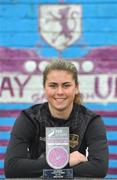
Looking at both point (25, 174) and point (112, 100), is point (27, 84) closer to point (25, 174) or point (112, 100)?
point (112, 100)

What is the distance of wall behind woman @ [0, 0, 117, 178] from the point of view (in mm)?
5676

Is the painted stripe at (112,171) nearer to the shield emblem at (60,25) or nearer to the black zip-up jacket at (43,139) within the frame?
the shield emblem at (60,25)

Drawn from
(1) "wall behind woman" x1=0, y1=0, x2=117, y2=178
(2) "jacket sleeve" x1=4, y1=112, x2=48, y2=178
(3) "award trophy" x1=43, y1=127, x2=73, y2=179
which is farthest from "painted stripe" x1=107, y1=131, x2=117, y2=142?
(3) "award trophy" x1=43, y1=127, x2=73, y2=179

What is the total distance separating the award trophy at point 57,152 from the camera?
8.20ft

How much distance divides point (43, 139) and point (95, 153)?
0.31 meters

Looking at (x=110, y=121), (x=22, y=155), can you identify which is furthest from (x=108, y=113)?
(x=22, y=155)

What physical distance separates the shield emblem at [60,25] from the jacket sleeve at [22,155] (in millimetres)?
2697

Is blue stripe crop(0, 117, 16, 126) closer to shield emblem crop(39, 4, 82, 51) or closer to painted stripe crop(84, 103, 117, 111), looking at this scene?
painted stripe crop(84, 103, 117, 111)

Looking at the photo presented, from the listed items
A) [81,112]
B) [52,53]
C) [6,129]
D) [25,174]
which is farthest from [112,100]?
[25,174]

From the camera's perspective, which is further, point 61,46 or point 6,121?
point 6,121

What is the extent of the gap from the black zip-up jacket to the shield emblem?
2.64m

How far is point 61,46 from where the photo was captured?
570cm

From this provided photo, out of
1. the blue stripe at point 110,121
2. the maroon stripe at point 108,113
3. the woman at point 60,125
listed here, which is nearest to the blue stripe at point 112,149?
the blue stripe at point 110,121

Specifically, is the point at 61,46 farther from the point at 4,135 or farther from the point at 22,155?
the point at 22,155
